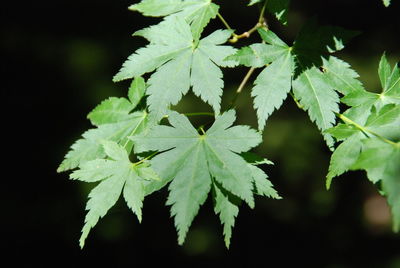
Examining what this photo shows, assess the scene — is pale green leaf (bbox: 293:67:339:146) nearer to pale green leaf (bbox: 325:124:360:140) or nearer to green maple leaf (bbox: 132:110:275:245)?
pale green leaf (bbox: 325:124:360:140)

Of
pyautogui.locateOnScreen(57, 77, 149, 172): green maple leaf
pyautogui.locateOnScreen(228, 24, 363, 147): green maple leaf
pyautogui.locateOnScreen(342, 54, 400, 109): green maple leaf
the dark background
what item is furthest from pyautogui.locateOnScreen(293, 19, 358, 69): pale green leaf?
the dark background

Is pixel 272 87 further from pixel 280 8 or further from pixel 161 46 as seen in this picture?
pixel 161 46

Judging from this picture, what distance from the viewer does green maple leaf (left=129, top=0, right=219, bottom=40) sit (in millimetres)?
1339

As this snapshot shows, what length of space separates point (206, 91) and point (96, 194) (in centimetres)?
45

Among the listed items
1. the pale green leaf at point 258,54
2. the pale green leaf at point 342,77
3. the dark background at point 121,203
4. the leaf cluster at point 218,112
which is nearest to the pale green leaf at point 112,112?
the leaf cluster at point 218,112

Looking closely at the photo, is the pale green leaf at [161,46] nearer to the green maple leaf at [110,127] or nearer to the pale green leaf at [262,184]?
the green maple leaf at [110,127]

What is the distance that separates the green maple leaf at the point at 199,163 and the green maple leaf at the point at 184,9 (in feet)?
1.07

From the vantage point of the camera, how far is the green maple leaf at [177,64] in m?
1.25

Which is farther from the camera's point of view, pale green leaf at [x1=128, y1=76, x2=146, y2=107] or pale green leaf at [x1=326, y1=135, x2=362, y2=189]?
pale green leaf at [x1=128, y1=76, x2=146, y2=107]

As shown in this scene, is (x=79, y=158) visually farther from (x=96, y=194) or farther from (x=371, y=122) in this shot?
(x=371, y=122)

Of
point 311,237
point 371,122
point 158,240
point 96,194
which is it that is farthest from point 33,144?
point 371,122

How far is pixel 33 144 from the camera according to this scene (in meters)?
3.15

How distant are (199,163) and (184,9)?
51 centimetres

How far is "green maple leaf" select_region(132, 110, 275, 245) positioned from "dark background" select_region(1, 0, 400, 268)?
6.08 ft
